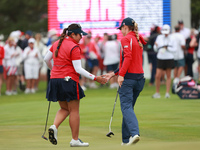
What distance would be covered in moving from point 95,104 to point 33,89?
23.8 feet

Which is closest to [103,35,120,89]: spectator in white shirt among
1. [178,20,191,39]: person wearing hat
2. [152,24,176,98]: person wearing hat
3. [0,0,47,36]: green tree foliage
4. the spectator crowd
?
the spectator crowd

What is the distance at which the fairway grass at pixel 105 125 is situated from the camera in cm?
853

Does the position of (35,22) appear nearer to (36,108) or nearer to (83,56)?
(83,56)

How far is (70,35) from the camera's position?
28.6ft

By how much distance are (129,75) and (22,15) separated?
1352 inches

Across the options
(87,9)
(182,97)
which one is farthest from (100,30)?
(182,97)

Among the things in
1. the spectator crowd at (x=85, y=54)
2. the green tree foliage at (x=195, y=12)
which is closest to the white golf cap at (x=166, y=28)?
the spectator crowd at (x=85, y=54)

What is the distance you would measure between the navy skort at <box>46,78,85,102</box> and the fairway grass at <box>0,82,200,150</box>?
0.71m

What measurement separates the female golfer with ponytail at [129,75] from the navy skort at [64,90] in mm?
646

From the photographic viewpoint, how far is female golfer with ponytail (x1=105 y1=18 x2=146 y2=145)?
8.40 metres

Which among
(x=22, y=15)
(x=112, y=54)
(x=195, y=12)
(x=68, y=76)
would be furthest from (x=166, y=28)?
(x=22, y=15)

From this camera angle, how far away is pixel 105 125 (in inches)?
441

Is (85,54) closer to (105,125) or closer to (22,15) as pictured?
(105,125)

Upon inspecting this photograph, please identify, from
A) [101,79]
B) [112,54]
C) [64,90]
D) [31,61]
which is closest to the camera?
[64,90]
